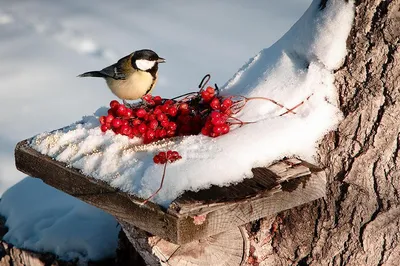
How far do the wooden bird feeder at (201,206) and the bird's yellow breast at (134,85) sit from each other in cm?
83

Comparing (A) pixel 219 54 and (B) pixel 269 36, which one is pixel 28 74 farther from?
(B) pixel 269 36

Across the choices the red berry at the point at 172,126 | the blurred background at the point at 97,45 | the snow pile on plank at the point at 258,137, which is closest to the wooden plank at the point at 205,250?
the snow pile on plank at the point at 258,137

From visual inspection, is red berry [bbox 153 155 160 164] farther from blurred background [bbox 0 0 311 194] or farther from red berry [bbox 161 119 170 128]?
blurred background [bbox 0 0 311 194]

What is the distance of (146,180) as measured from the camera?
2.23m

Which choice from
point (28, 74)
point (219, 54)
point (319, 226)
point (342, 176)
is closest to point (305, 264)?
point (319, 226)

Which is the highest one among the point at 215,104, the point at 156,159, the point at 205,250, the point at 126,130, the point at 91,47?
the point at 91,47

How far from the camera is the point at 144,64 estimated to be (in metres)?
3.51

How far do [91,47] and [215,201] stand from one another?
17.0 ft

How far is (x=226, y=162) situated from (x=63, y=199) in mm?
2018

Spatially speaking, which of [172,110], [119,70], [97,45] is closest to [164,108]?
[172,110]

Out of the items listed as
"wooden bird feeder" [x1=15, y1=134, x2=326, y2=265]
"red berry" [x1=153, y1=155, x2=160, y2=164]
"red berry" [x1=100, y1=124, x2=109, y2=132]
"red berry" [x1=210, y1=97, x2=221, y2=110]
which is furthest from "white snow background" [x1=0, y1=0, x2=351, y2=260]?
"red berry" [x1=153, y1=155, x2=160, y2=164]

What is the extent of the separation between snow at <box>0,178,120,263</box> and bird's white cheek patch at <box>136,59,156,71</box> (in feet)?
3.04

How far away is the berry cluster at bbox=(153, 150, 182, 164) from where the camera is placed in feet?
7.45

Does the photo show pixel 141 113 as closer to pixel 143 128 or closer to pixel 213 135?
pixel 143 128
